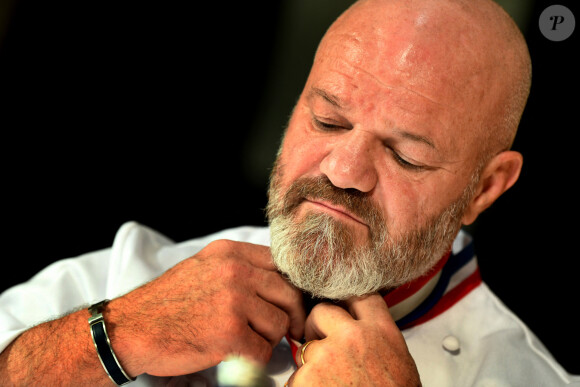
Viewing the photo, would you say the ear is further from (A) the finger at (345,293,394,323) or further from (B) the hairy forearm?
(B) the hairy forearm

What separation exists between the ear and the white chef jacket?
22 cm

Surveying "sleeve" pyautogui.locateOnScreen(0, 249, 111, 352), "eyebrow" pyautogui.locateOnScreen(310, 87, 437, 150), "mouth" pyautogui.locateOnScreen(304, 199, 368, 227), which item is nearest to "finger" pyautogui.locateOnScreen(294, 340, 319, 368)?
"mouth" pyautogui.locateOnScreen(304, 199, 368, 227)

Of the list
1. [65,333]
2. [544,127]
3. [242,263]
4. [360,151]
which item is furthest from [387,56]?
[65,333]

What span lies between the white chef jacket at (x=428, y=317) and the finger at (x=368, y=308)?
0.20 meters

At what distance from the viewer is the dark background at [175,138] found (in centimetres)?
196

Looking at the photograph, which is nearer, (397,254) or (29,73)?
(397,254)

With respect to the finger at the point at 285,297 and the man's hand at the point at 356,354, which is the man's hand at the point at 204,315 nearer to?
the finger at the point at 285,297

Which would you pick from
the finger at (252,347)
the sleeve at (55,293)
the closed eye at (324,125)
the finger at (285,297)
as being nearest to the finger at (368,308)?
the finger at (285,297)

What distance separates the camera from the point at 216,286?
122 centimetres

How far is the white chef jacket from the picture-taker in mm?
1466

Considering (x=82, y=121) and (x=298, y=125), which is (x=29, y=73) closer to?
(x=82, y=121)

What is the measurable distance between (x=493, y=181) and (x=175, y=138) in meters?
1.42

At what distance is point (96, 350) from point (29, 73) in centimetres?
141

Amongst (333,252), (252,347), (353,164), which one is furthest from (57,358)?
(353,164)
